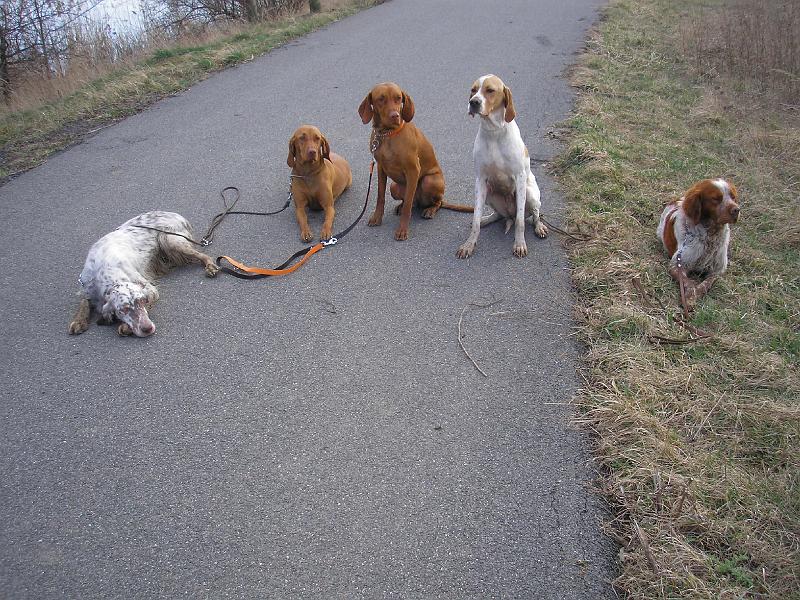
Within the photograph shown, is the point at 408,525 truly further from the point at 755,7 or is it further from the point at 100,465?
the point at 755,7

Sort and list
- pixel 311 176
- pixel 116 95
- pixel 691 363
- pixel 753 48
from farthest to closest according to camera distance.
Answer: pixel 753 48
pixel 116 95
pixel 311 176
pixel 691 363

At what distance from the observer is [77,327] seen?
3906 millimetres

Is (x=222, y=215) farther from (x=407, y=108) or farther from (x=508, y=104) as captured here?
(x=508, y=104)

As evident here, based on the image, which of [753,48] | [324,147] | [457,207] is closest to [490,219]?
[457,207]

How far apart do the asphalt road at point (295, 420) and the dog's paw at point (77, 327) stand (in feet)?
0.18

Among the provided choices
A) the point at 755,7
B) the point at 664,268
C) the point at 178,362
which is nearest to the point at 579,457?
the point at 664,268

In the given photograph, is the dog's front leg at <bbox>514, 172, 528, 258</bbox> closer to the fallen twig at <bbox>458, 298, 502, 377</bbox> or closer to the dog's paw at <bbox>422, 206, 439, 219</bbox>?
the fallen twig at <bbox>458, 298, 502, 377</bbox>

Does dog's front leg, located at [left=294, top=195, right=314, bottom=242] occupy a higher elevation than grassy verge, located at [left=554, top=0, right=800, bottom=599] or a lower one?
higher

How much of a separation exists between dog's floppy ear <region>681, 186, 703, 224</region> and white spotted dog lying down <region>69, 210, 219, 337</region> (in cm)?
330

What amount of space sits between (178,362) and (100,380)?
0.43 metres

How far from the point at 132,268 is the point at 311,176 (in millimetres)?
1642

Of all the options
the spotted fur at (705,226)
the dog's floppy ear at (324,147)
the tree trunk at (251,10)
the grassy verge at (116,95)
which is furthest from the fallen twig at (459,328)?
the tree trunk at (251,10)

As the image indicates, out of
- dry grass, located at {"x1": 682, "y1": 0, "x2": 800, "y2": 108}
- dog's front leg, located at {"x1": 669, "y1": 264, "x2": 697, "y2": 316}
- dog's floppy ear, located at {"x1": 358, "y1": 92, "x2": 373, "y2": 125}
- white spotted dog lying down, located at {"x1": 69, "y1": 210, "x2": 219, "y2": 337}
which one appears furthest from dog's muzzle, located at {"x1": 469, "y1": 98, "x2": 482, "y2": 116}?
dry grass, located at {"x1": 682, "y1": 0, "x2": 800, "y2": 108}

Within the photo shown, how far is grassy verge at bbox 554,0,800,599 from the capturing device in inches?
88.4
